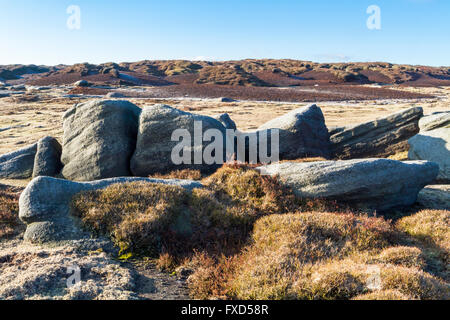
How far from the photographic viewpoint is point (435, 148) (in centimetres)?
1698

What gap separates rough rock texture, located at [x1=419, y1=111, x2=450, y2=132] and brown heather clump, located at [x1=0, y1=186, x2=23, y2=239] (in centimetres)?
2089

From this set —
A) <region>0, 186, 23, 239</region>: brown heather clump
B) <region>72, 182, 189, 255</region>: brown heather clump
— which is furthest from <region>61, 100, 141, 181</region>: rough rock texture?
<region>72, 182, 189, 255</region>: brown heather clump

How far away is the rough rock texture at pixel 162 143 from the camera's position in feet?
49.2

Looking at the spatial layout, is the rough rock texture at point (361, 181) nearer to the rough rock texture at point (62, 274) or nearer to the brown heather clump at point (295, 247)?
the brown heather clump at point (295, 247)

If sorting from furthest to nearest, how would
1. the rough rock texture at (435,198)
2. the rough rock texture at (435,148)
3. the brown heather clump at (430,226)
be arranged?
the rough rock texture at (435,148)
the rough rock texture at (435,198)
the brown heather clump at (430,226)

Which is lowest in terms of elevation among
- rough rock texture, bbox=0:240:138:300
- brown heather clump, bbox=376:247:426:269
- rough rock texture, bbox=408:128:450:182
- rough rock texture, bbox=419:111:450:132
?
rough rock texture, bbox=0:240:138:300

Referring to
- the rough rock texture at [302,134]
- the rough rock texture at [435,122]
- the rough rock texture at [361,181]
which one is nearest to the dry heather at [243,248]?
the rough rock texture at [361,181]

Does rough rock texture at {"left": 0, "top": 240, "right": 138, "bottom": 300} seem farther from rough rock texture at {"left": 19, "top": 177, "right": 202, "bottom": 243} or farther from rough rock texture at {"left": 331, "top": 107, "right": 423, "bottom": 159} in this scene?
rough rock texture at {"left": 331, "top": 107, "right": 423, "bottom": 159}

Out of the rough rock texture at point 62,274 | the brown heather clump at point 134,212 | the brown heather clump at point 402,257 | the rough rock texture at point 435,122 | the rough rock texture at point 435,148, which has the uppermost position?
the rough rock texture at point 435,122

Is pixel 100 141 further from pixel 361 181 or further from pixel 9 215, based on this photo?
pixel 361 181

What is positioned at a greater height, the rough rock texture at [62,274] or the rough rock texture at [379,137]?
the rough rock texture at [379,137]

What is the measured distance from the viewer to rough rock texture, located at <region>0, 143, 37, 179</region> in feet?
55.3

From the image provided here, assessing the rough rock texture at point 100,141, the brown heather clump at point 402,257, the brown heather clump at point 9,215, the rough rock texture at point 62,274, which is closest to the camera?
the rough rock texture at point 62,274

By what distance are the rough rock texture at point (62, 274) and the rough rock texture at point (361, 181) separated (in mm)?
6980
